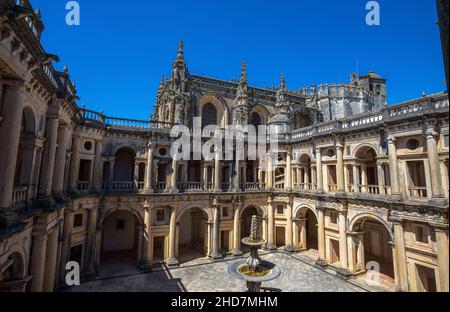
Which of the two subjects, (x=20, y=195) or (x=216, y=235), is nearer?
(x=20, y=195)

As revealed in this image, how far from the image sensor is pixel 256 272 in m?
16.6

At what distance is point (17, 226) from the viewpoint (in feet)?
29.2

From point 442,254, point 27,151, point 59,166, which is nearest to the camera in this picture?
point 27,151

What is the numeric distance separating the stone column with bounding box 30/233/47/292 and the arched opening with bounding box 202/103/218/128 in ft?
73.3

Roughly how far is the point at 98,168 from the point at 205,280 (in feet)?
45.2

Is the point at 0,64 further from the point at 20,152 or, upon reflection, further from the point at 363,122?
the point at 363,122

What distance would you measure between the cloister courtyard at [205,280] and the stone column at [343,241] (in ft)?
4.71

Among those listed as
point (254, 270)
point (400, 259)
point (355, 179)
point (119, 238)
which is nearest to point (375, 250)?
Result: point (400, 259)

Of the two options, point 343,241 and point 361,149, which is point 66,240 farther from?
point 361,149

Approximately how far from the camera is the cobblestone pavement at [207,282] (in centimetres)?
1892

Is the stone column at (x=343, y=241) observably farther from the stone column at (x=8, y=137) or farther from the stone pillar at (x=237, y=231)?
the stone column at (x=8, y=137)

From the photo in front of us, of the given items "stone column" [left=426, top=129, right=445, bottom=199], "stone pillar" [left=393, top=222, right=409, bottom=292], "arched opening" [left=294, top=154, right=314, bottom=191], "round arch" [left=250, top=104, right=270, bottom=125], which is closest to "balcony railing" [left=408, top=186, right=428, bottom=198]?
"stone column" [left=426, top=129, right=445, bottom=199]

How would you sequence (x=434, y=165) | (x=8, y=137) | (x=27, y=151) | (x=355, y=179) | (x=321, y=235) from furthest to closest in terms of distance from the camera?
(x=321, y=235) < (x=355, y=179) < (x=434, y=165) < (x=27, y=151) < (x=8, y=137)
